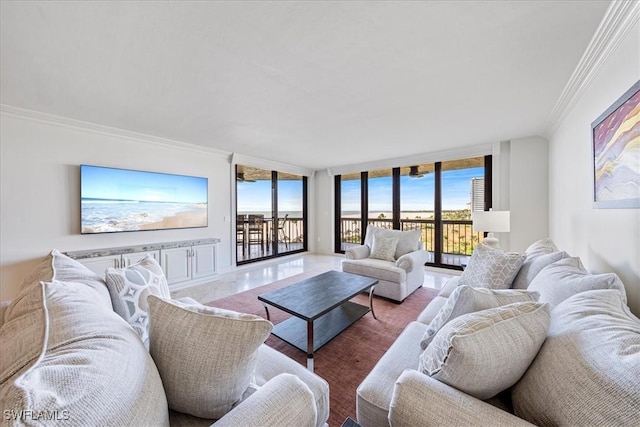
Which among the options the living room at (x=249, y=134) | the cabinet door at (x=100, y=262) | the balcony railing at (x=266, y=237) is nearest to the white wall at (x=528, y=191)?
the living room at (x=249, y=134)

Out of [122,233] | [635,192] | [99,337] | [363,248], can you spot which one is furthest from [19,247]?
[635,192]

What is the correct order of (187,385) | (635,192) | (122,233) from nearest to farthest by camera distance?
(187,385) → (635,192) → (122,233)

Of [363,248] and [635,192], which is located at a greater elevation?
[635,192]

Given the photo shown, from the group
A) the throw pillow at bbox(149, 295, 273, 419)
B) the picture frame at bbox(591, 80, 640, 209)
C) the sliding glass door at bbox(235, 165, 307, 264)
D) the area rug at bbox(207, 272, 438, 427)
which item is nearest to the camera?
the throw pillow at bbox(149, 295, 273, 419)

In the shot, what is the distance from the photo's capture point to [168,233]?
3.86m

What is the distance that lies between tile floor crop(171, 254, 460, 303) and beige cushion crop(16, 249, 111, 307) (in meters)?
2.19

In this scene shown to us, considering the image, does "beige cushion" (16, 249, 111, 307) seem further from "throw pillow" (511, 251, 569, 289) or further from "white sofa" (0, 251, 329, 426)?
→ "throw pillow" (511, 251, 569, 289)

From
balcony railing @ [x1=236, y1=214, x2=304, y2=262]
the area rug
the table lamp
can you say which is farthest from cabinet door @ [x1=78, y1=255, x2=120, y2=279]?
the table lamp

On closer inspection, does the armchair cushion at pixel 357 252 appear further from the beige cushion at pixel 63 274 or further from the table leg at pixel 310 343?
the beige cushion at pixel 63 274

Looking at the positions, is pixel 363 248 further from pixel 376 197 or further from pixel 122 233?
pixel 122 233

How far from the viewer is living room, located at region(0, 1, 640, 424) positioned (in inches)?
58.4

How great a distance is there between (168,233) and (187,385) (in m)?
3.67

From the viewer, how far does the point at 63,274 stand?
3.67ft

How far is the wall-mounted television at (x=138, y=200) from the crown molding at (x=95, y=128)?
475mm
